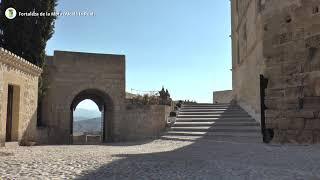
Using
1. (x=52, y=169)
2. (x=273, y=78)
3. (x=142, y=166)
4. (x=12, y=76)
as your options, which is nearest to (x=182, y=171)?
(x=142, y=166)

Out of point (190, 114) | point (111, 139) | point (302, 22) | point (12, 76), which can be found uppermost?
point (302, 22)

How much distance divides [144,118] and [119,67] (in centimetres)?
297

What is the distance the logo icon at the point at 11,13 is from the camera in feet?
51.4

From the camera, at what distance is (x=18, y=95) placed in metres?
12.8

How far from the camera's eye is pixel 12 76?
39.6ft

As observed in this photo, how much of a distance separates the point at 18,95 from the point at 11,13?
461 centimetres

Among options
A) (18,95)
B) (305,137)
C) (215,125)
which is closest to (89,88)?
(18,95)

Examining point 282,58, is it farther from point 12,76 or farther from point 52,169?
point 12,76

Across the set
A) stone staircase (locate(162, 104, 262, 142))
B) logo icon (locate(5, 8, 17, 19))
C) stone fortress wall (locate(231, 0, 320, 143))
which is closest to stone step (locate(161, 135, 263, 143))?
stone staircase (locate(162, 104, 262, 142))

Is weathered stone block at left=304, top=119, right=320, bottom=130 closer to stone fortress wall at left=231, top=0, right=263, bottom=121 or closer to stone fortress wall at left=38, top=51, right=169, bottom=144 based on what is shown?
stone fortress wall at left=231, top=0, right=263, bottom=121

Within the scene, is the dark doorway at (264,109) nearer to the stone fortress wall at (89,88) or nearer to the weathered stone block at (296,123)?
the weathered stone block at (296,123)

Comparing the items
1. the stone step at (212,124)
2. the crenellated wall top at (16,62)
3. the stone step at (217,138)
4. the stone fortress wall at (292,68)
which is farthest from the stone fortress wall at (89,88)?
the stone fortress wall at (292,68)

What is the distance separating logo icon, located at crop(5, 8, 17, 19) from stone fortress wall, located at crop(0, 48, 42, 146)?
2.81 meters

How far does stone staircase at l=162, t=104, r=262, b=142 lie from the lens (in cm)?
1347
